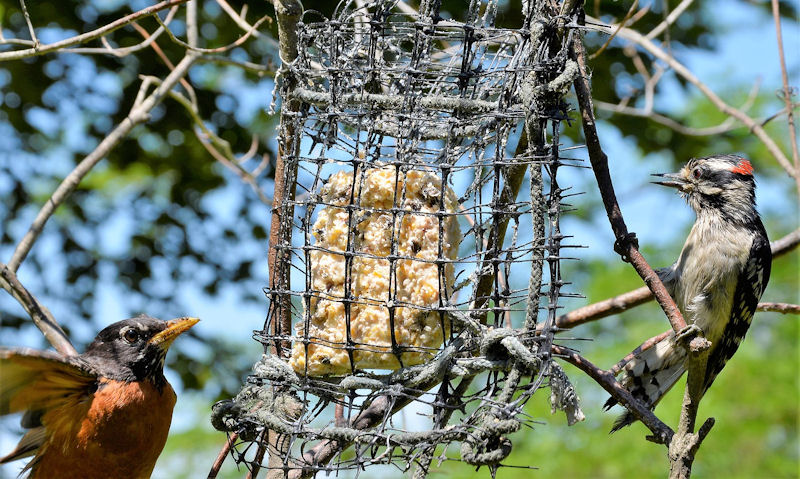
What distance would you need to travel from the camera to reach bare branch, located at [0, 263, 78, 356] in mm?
3381

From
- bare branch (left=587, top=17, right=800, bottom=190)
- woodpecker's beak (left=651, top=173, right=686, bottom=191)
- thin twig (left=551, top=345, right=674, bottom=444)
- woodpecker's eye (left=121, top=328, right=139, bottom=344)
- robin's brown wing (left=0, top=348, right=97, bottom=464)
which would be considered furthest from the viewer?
woodpecker's beak (left=651, top=173, right=686, bottom=191)

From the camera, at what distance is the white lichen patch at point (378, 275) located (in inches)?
98.7

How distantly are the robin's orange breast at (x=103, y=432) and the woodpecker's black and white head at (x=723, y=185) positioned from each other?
2.73 meters

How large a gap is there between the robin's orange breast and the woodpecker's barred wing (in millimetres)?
2702

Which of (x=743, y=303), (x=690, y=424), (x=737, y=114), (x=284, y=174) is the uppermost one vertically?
(x=737, y=114)

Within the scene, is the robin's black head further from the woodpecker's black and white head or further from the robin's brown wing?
the woodpecker's black and white head

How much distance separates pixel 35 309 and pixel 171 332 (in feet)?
2.11

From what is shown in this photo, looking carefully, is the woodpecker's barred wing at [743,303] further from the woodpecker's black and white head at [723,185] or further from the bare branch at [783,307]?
the bare branch at [783,307]

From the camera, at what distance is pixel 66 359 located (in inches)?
122

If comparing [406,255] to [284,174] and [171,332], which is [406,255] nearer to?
[284,174]

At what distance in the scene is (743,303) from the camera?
4.25m

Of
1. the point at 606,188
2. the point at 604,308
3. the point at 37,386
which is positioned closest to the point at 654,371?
the point at 604,308

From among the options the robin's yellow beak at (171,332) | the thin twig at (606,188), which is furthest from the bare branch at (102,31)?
the thin twig at (606,188)

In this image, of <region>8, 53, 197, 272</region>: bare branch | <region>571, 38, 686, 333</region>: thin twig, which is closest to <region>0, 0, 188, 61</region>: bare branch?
<region>8, 53, 197, 272</region>: bare branch
